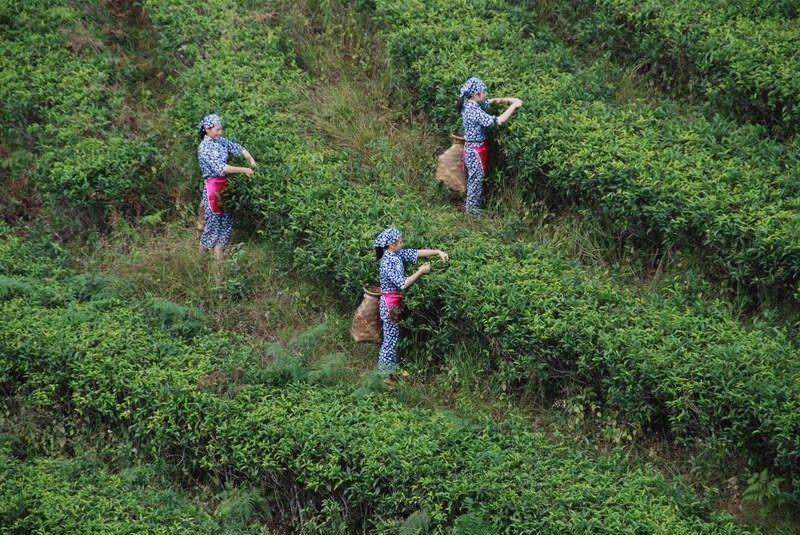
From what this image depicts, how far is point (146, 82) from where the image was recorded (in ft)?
51.3

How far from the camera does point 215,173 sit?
12.7 meters

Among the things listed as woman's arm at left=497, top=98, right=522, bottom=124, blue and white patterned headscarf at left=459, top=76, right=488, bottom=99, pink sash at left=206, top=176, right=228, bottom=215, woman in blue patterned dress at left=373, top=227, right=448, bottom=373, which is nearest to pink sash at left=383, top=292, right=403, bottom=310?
woman in blue patterned dress at left=373, top=227, right=448, bottom=373

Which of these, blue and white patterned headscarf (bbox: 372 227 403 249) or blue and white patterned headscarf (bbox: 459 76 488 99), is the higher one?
blue and white patterned headscarf (bbox: 459 76 488 99)

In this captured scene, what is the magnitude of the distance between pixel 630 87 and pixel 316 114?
12.8 feet

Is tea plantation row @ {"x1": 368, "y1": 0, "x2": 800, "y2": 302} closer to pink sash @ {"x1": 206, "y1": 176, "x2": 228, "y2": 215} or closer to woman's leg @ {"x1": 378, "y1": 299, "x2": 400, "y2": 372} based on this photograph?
woman's leg @ {"x1": 378, "y1": 299, "x2": 400, "y2": 372}

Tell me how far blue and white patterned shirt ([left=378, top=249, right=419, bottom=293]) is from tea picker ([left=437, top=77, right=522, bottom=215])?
5.49 ft

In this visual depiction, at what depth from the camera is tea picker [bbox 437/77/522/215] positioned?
12.4 meters

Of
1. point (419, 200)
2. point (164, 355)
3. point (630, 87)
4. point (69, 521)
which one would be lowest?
point (69, 521)

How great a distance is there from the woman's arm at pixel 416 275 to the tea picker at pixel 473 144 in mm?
1625

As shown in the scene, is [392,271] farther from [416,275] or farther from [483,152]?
[483,152]

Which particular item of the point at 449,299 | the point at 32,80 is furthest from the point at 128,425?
the point at 32,80

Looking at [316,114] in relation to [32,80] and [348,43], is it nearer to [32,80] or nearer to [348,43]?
[348,43]

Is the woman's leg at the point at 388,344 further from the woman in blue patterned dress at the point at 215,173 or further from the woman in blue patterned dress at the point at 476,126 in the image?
the woman in blue patterned dress at the point at 215,173

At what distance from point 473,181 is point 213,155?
Answer: 296 centimetres
